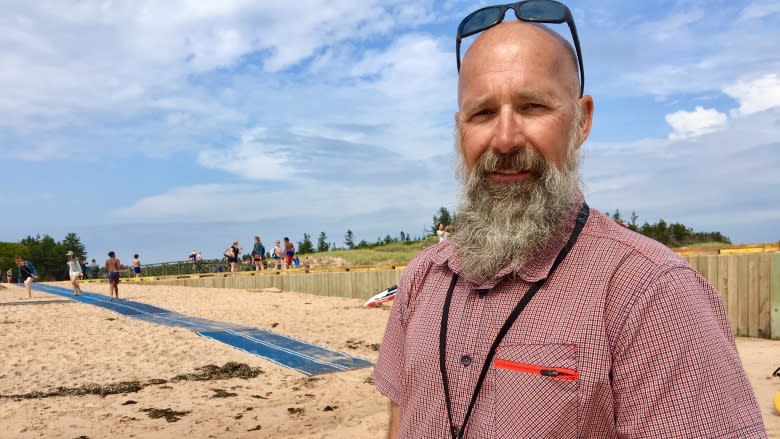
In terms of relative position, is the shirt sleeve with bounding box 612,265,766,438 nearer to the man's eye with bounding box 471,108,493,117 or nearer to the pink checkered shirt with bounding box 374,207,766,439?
the pink checkered shirt with bounding box 374,207,766,439

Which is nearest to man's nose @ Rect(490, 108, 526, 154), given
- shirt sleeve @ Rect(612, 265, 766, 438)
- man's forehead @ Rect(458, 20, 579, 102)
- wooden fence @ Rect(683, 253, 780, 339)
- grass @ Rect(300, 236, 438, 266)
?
man's forehead @ Rect(458, 20, 579, 102)

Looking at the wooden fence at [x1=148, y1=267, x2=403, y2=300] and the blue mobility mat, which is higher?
the wooden fence at [x1=148, y1=267, x2=403, y2=300]

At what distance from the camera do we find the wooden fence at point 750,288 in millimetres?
10539

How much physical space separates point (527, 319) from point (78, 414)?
24.9 ft

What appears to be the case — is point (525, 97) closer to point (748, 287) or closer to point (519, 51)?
point (519, 51)

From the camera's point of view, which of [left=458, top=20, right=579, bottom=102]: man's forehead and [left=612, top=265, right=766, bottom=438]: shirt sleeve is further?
[left=458, top=20, right=579, bottom=102]: man's forehead

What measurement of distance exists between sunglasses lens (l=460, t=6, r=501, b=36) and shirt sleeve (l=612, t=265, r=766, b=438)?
77 centimetres

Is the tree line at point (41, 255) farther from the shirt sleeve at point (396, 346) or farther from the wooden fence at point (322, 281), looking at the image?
the shirt sleeve at point (396, 346)

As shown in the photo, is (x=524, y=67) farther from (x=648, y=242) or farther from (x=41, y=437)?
(x=41, y=437)

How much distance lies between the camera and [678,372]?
3.74ft

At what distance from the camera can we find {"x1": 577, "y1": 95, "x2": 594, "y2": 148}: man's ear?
1.53 m

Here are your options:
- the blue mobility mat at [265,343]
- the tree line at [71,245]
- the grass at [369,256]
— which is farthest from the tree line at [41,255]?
the blue mobility mat at [265,343]

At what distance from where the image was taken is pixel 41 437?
654 cm

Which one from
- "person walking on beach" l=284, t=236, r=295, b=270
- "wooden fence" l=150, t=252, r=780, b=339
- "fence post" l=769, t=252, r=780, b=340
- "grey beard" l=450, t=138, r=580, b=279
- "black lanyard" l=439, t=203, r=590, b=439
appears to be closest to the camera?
"black lanyard" l=439, t=203, r=590, b=439
